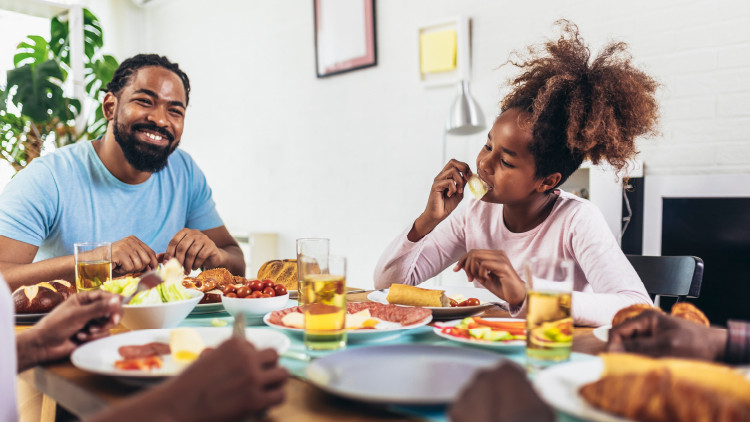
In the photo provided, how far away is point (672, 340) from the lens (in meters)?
0.79

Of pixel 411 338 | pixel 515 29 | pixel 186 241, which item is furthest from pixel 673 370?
pixel 515 29

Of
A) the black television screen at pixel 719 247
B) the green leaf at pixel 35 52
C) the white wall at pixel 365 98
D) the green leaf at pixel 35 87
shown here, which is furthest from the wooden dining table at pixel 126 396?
the green leaf at pixel 35 52

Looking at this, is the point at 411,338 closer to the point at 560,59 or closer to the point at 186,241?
the point at 186,241

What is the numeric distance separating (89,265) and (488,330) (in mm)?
857

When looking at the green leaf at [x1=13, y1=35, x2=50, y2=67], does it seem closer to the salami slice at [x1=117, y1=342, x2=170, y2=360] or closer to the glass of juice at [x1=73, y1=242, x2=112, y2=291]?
the glass of juice at [x1=73, y1=242, x2=112, y2=291]

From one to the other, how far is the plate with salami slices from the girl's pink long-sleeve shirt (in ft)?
0.96

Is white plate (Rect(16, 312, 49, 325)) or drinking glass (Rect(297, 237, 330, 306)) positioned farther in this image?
white plate (Rect(16, 312, 49, 325))

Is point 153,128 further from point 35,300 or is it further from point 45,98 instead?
point 45,98

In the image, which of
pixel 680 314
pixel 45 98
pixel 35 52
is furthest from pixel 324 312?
pixel 35 52

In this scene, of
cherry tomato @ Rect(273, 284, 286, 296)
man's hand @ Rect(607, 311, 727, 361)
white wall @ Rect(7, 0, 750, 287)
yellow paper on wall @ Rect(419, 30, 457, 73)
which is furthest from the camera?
yellow paper on wall @ Rect(419, 30, 457, 73)

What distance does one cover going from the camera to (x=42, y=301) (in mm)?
1202

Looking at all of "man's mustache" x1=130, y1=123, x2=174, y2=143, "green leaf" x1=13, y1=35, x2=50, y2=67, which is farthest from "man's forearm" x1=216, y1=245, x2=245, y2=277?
"green leaf" x1=13, y1=35, x2=50, y2=67

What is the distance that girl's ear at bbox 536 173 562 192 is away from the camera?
5.49 ft

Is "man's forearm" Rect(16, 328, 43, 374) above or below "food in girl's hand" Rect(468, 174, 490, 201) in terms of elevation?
below
